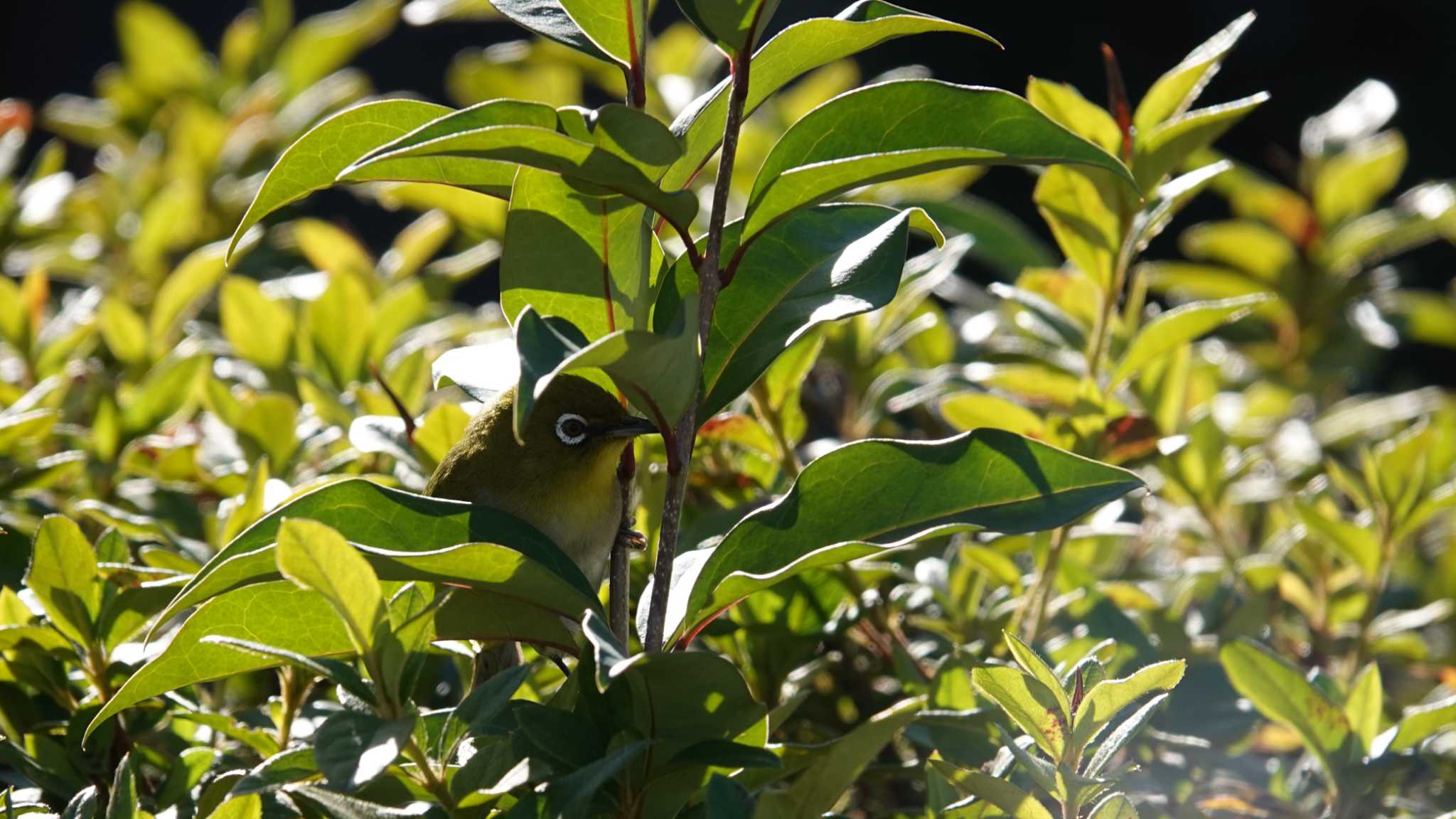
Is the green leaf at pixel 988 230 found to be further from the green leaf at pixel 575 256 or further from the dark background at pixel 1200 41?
the dark background at pixel 1200 41

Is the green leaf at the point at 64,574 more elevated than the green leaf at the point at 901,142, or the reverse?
the green leaf at the point at 901,142

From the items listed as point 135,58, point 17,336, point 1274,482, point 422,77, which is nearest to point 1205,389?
point 1274,482

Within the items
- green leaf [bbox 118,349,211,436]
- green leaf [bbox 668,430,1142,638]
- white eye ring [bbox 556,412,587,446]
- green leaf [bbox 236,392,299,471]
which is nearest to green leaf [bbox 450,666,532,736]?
green leaf [bbox 668,430,1142,638]

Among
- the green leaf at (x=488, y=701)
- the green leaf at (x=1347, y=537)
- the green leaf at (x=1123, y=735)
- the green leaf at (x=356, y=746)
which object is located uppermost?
the green leaf at (x=356, y=746)

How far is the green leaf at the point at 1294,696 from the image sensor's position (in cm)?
168

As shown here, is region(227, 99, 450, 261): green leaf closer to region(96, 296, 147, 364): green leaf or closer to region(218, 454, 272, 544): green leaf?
region(218, 454, 272, 544): green leaf

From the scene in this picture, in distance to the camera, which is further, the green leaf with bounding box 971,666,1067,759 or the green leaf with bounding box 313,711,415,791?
the green leaf with bounding box 971,666,1067,759

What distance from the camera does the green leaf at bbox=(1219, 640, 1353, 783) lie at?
168cm

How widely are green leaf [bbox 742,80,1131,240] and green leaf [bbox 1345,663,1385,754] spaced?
0.82 metres

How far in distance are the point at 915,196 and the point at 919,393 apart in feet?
3.45

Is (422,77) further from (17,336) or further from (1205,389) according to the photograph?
(1205,389)

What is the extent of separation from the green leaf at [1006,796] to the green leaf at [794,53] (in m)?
0.70

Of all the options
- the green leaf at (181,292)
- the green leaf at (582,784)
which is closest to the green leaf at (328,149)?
the green leaf at (582,784)

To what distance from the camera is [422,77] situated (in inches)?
322
